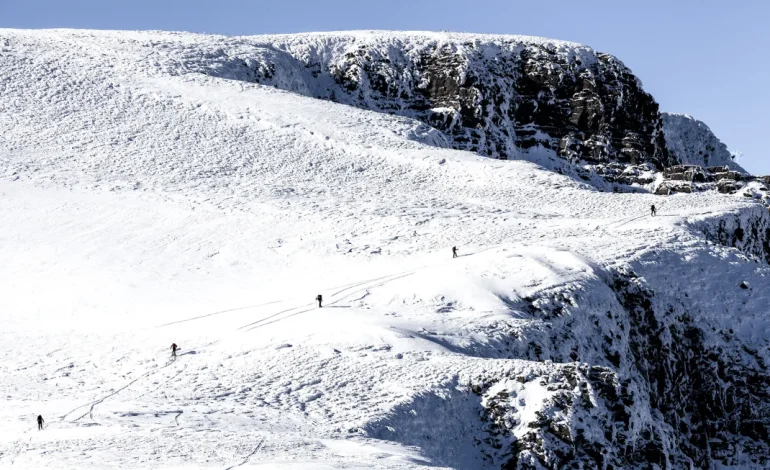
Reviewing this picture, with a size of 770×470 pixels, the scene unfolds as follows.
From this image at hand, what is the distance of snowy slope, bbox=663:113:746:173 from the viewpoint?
169075mm

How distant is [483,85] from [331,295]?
57853 millimetres

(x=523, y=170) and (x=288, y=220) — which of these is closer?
→ (x=288, y=220)

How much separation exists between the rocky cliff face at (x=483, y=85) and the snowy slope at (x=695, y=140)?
63618 mm

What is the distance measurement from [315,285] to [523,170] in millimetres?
26600

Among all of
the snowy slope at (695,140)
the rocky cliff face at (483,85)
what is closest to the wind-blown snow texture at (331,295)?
the rocky cliff face at (483,85)

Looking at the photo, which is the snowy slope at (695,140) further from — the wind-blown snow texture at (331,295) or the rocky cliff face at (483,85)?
the wind-blown snow texture at (331,295)

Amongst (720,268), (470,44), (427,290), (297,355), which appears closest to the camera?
(297,355)

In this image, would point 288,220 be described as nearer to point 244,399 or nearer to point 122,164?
point 122,164

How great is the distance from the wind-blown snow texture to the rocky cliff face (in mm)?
13119

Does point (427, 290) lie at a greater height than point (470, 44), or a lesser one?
lesser

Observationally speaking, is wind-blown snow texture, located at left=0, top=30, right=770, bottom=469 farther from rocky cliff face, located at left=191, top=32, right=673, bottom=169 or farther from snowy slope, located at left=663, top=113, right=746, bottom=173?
snowy slope, located at left=663, top=113, right=746, bottom=173

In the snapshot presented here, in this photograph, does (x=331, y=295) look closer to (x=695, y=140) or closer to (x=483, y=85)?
(x=483, y=85)

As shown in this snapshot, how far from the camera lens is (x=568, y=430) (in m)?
34.5

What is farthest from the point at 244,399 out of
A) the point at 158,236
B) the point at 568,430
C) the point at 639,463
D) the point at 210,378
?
the point at 158,236
